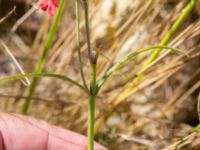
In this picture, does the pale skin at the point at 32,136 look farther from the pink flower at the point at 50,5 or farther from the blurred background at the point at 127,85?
the pink flower at the point at 50,5

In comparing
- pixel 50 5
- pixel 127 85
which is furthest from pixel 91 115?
pixel 127 85

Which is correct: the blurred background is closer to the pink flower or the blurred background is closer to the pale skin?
the pale skin

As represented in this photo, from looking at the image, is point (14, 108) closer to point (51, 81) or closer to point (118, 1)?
point (51, 81)

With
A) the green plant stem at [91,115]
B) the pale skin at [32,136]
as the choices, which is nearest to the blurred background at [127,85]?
the pale skin at [32,136]

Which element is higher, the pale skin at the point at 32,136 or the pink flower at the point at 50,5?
the pink flower at the point at 50,5

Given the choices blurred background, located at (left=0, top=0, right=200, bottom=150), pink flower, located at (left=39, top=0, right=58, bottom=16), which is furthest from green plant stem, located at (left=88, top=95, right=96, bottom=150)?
blurred background, located at (left=0, top=0, right=200, bottom=150)

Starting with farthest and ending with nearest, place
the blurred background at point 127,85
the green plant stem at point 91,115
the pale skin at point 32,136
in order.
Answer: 1. the blurred background at point 127,85
2. the pale skin at point 32,136
3. the green plant stem at point 91,115
